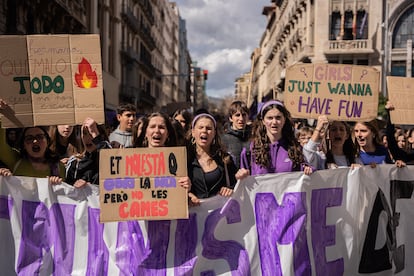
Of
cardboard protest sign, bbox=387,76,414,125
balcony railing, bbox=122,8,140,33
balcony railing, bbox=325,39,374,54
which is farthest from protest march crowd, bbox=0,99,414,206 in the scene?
balcony railing, bbox=122,8,140,33

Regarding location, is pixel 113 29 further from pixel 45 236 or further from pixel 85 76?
Result: pixel 45 236

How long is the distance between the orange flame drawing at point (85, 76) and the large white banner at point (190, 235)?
0.90m

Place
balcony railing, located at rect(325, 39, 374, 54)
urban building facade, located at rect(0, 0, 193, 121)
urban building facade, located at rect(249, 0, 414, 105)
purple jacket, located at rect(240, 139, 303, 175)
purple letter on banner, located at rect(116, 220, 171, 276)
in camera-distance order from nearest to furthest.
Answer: purple letter on banner, located at rect(116, 220, 171, 276) < purple jacket, located at rect(240, 139, 303, 175) < urban building facade, located at rect(0, 0, 193, 121) < balcony railing, located at rect(325, 39, 374, 54) < urban building facade, located at rect(249, 0, 414, 105)

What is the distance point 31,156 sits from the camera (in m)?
3.78

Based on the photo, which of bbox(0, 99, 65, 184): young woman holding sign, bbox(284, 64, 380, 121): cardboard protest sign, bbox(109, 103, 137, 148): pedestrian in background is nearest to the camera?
bbox(0, 99, 65, 184): young woman holding sign

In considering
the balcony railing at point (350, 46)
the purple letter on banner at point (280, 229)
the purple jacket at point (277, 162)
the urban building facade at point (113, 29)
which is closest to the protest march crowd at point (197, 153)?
the purple jacket at point (277, 162)

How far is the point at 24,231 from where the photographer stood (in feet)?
11.8

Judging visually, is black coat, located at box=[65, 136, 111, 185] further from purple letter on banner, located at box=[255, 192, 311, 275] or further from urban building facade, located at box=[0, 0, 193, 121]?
urban building facade, located at box=[0, 0, 193, 121]

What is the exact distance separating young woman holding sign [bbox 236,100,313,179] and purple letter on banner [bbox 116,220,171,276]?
2.94 ft

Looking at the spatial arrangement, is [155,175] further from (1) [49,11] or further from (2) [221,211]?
(1) [49,11]

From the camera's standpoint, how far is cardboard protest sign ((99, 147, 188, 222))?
3.37m

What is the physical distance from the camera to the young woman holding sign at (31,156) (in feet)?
12.2

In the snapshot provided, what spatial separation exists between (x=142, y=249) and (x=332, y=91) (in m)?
2.34

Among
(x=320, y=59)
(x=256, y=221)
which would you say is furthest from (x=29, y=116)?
(x=320, y=59)
